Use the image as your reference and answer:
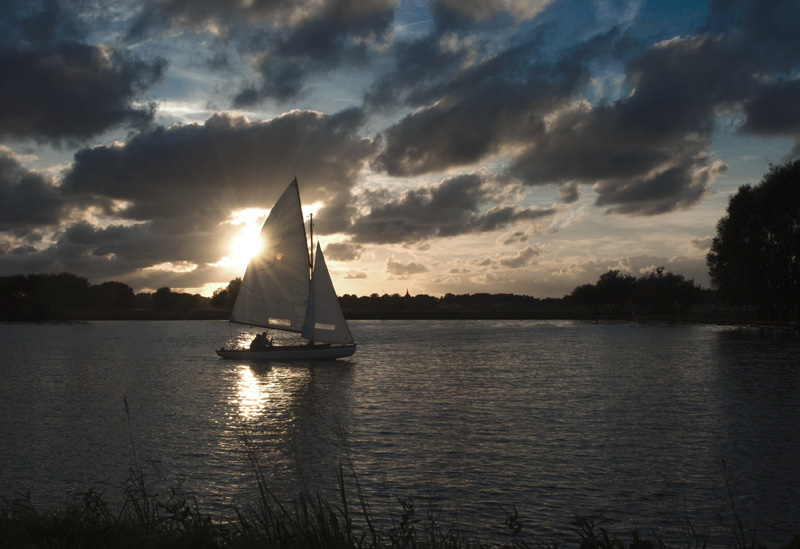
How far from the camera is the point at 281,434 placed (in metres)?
25.6

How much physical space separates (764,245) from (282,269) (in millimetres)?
75476

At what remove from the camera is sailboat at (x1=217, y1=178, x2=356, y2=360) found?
5519cm

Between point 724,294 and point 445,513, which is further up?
point 724,294

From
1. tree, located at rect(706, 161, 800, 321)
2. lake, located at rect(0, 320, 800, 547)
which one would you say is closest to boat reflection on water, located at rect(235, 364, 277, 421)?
lake, located at rect(0, 320, 800, 547)

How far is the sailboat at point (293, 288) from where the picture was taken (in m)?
55.2

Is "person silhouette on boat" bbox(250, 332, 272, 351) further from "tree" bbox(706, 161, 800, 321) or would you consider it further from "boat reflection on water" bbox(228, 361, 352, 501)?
"tree" bbox(706, 161, 800, 321)

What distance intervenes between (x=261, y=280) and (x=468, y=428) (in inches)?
1387

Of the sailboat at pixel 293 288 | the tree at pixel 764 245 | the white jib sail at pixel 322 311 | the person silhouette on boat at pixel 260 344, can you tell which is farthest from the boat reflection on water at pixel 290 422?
A: the tree at pixel 764 245

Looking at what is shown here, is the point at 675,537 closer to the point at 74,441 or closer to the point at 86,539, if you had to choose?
the point at 86,539

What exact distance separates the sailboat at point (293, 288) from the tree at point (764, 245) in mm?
67257

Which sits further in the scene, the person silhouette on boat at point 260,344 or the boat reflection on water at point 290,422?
the person silhouette on boat at point 260,344

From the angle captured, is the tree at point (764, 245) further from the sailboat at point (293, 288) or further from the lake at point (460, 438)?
the sailboat at point (293, 288)

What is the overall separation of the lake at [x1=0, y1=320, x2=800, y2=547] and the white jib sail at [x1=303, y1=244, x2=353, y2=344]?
4893mm

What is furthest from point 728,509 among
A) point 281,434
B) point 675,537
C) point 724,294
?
point 724,294
